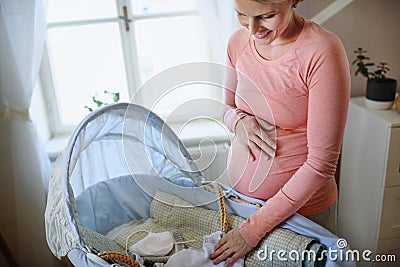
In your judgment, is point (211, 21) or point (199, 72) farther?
point (211, 21)

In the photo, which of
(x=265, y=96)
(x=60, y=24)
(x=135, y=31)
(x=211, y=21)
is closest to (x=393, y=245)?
(x=265, y=96)

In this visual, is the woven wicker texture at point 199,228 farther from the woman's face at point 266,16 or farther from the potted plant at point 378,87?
the potted plant at point 378,87

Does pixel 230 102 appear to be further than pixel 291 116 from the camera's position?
Yes

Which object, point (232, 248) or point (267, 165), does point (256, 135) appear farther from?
point (232, 248)

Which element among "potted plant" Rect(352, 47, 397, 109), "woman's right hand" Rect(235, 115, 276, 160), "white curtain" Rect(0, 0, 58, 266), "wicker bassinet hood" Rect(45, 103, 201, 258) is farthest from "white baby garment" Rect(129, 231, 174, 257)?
"potted plant" Rect(352, 47, 397, 109)

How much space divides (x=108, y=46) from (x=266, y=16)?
4.00 feet

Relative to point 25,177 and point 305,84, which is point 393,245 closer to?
point 305,84

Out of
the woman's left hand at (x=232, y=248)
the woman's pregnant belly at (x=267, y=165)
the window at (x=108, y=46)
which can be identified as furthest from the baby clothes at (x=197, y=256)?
the window at (x=108, y=46)

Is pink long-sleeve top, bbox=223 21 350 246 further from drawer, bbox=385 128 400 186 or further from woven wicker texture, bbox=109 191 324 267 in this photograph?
drawer, bbox=385 128 400 186

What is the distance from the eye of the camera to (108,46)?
200 cm

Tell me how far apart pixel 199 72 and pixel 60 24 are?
1032mm

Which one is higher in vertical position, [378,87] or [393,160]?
[378,87]

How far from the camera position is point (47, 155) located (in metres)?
1.83

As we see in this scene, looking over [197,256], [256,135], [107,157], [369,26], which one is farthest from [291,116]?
[369,26]
